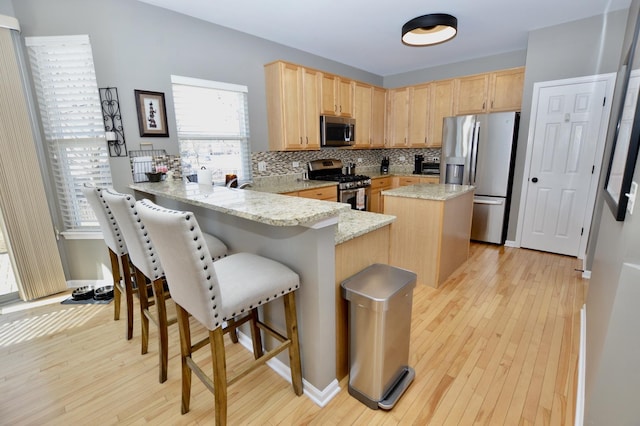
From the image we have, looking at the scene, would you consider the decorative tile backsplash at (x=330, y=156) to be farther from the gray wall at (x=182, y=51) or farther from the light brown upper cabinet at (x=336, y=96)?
the light brown upper cabinet at (x=336, y=96)

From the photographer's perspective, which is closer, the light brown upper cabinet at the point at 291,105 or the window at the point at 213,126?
the window at the point at 213,126

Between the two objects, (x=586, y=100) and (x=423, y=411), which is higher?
(x=586, y=100)

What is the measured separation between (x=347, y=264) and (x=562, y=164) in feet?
11.2

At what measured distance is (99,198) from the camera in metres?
1.87

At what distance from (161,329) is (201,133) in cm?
227

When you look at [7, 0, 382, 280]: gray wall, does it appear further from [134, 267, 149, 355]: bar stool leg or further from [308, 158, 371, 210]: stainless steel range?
[308, 158, 371, 210]: stainless steel range

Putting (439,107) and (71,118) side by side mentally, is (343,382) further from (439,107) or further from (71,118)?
(439,107)

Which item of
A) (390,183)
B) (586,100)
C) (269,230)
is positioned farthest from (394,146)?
(269,230)

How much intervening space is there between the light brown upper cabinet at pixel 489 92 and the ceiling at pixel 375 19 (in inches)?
15.2

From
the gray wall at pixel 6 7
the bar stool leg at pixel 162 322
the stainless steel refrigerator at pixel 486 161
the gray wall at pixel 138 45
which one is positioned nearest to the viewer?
the bar stool leg at pixel 162 322

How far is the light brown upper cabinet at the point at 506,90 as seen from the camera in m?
3.98

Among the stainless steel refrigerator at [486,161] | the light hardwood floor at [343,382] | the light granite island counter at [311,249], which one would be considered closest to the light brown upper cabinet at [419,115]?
the stainless steel refrigerator at [486,161]

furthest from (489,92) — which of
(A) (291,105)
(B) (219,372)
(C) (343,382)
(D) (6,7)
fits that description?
(D) (6,7)

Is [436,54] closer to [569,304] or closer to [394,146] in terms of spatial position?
[394,146]
